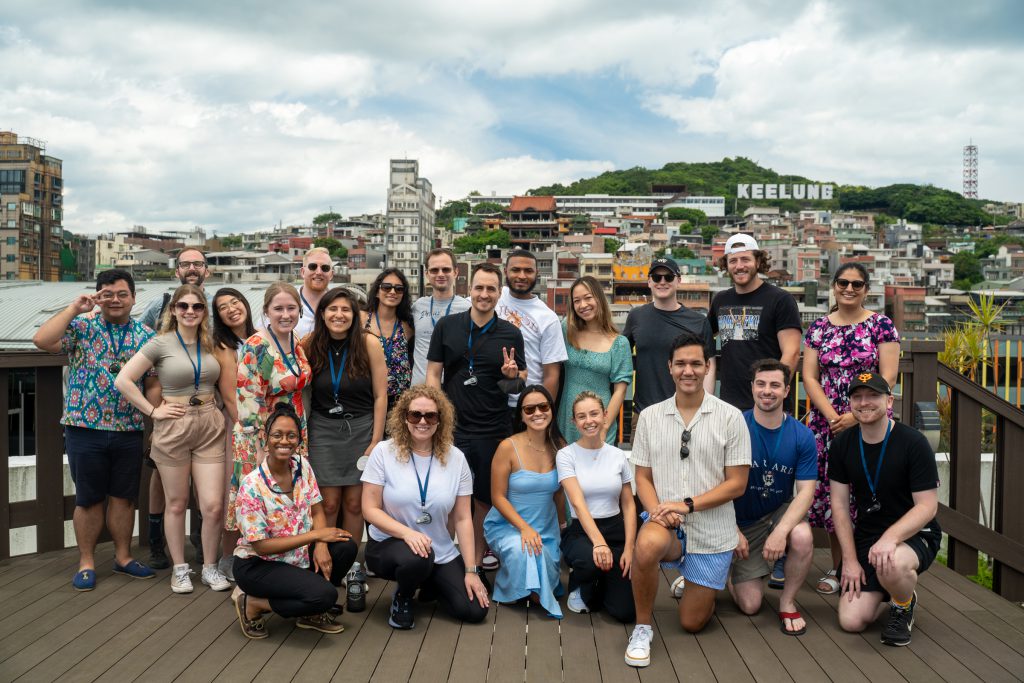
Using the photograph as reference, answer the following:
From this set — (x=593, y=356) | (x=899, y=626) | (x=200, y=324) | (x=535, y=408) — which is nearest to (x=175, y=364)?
(x=200, y=324)

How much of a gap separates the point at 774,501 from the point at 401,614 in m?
1.86

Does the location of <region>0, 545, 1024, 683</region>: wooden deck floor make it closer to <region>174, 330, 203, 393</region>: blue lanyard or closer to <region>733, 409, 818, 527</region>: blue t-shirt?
<region>733, 409, 818, 527</region>: blue t-shirt

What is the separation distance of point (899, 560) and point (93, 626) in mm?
3636

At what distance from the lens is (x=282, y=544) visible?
3.47 meters

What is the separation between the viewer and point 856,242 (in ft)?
429

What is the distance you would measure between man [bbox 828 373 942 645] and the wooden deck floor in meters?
0.15

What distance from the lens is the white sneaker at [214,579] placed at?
13.4 ft

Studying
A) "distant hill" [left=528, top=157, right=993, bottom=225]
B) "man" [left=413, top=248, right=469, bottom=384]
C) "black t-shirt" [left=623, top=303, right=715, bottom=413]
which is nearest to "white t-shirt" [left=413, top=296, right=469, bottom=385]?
"man" [left=413, top=248, right=469, bottom=384]

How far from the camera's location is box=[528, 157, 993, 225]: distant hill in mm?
155125

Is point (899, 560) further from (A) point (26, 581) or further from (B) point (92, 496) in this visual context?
(A) point (26, 581)

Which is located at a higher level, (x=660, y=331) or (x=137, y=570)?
(x=660, y=331)

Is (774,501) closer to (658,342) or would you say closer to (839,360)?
(839,360)

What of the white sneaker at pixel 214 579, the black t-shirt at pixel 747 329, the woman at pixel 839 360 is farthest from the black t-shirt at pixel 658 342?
the white sneaker at pixel 214 579

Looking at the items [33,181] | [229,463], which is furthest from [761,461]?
[33,181]
